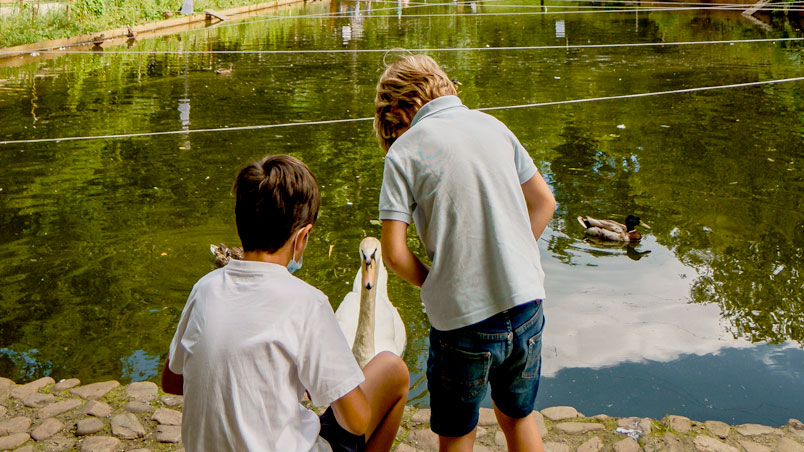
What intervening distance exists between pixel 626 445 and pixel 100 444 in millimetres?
2404

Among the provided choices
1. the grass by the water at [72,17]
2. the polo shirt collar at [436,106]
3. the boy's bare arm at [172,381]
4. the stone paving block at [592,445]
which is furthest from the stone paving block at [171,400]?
the grass by the water at [72,17]

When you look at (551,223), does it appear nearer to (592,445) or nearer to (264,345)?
(592,445)

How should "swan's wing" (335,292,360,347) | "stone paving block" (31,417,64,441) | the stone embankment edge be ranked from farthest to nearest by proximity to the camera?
the stone embankment edge < "swan's wing" (335,292,360,347) < "stone paving block" (31,417,64,441)

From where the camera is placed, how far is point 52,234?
6883mm

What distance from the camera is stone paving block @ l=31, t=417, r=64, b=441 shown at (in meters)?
3.69

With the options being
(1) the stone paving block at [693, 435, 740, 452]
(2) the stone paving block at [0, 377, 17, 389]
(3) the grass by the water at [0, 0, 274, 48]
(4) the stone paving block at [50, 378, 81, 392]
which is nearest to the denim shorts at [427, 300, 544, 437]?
(1) the stone paving block at [693, 435, 740, 452]

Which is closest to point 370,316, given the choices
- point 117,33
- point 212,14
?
point 117,33

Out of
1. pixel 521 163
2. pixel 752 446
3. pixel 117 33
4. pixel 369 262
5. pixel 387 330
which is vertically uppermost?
pixel 117 33

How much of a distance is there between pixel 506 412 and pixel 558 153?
6.96m

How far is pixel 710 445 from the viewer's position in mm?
3637

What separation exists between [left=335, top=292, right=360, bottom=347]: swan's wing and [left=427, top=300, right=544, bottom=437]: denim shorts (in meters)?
1.84

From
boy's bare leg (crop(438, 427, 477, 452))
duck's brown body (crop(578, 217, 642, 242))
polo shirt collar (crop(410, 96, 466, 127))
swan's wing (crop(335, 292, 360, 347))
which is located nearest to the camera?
polo shirt collar (crop(410, 96, 466, 127))

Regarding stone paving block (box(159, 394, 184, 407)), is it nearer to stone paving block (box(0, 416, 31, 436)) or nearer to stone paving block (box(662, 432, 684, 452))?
stone paving block (box(0, 416, 31, 436))

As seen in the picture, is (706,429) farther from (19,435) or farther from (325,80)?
(325,80)
